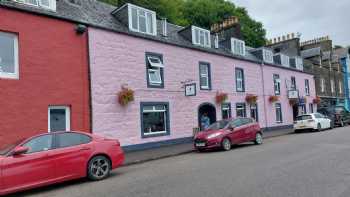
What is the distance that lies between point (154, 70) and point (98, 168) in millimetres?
9725

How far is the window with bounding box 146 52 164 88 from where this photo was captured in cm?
1758

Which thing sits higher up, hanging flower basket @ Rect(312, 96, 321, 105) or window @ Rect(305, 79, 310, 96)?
window @ Rect(305, 79, 310, 96)

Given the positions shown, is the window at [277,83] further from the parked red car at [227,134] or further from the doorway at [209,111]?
the parked red car at [227,134]

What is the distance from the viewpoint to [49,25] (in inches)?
529

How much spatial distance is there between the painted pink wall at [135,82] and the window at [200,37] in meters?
1.06

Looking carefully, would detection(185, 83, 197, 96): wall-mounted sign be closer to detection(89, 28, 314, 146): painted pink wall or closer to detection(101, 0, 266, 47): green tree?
detection(89, 28, 314, 146): painted pink wall

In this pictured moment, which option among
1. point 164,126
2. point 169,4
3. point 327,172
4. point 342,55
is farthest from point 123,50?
point 342,55

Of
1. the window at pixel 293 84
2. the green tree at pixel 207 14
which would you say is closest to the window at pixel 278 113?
the window at pixel 293 84

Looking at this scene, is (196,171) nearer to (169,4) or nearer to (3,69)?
(3,69)

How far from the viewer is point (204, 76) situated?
70.5ft

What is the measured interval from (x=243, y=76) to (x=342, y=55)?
3177 cm

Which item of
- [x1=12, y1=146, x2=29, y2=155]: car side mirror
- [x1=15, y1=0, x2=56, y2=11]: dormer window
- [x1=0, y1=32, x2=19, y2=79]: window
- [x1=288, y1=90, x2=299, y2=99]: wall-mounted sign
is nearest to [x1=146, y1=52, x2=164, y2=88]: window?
[x1=15, y1=0, x2=56, y2=11]: dormer window

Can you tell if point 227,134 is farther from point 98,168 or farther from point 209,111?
point 98,168

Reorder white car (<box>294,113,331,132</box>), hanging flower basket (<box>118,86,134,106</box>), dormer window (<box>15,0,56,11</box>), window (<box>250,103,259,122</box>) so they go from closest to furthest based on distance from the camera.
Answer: dormer window (<box>15,0,56,11</box>) < hanging flower basket (<box>118,86,134,106</box>) < white car (<box>294,113,331,132</box>) < window (<box>250,103,259,122</box>)
